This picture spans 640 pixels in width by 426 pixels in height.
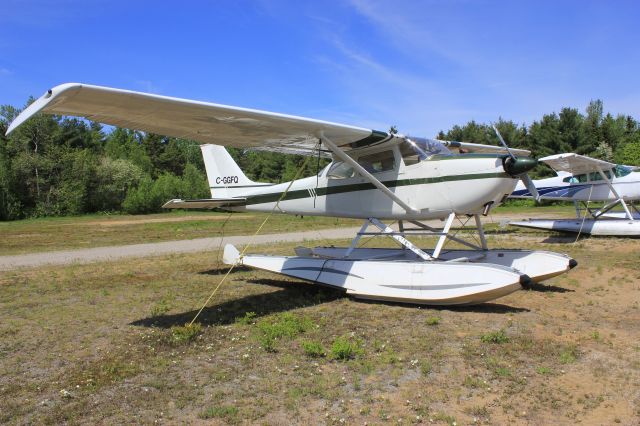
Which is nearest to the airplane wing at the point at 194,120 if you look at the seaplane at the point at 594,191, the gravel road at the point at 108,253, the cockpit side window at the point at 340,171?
the cockpit side window at the point at 340,171

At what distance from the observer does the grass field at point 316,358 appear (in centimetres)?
385

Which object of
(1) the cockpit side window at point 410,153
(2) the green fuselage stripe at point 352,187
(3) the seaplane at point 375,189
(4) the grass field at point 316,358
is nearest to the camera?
(4) the grass field at point 316,358

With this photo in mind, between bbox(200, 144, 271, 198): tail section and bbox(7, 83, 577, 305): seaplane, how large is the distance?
1.00 m

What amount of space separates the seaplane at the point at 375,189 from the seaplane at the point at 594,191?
8911mm

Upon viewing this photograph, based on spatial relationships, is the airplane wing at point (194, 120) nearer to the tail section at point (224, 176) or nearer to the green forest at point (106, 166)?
the tail section at point (224, 176)

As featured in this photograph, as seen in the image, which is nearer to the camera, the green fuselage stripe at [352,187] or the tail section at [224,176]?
the green fuselage stripe at [352,187]

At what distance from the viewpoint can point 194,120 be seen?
701 cm

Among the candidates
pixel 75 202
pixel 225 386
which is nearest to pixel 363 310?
pixel 225 386

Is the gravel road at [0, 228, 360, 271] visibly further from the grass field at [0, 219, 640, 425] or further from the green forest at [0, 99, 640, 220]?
the green forest at [0, 99, 640, 220]

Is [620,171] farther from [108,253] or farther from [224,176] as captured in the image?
[108,253]

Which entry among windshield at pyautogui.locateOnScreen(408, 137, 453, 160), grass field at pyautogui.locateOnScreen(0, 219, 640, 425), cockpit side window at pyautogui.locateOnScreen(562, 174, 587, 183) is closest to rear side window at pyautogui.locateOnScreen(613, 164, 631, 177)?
cockpit side window at pyautogui.locateOnScreen(562, 174, 587, 183)

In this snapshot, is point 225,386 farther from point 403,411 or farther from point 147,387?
point 403,411

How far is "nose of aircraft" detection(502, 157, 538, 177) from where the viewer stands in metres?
7.25

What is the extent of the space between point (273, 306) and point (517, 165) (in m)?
4.34
